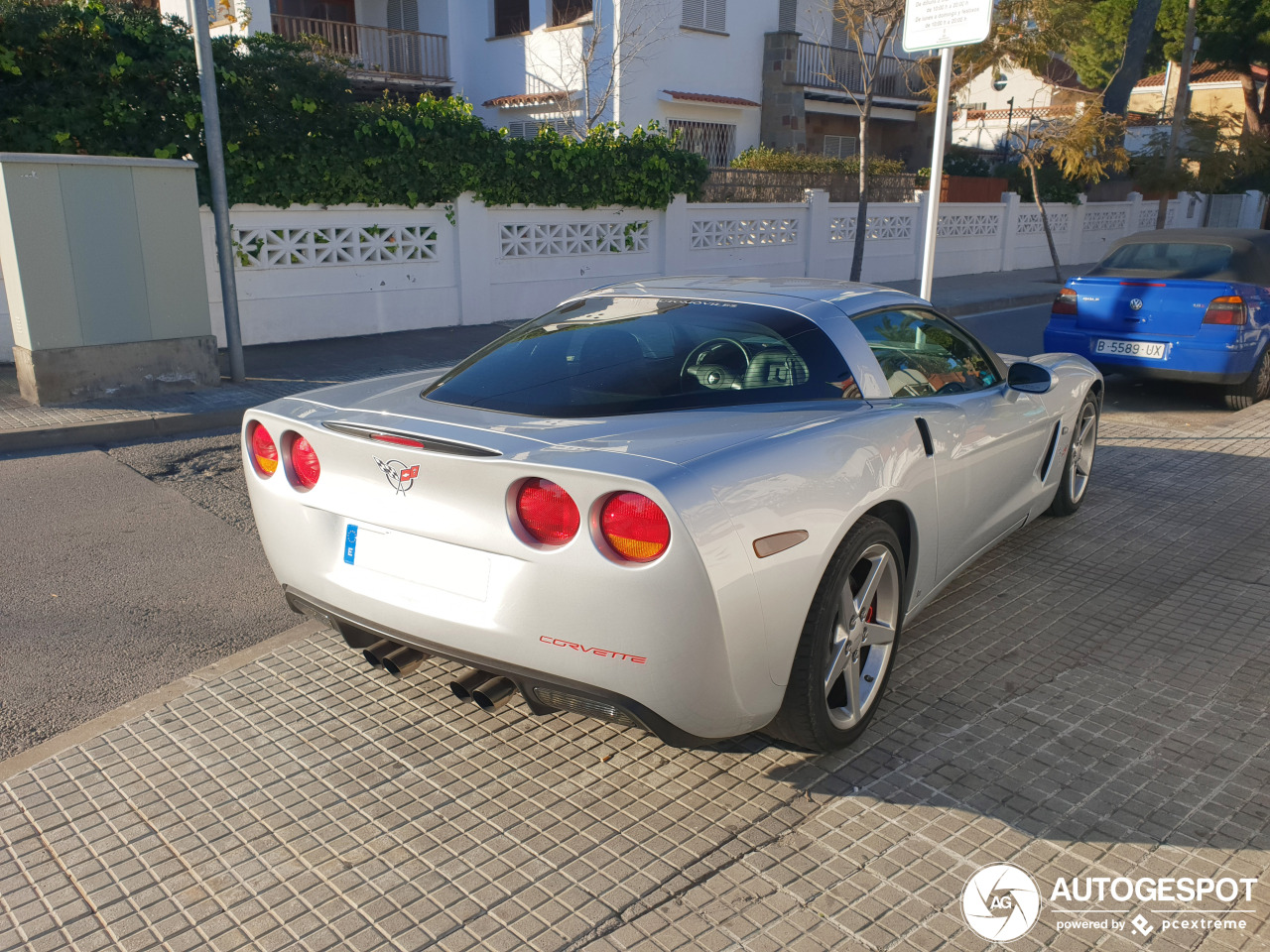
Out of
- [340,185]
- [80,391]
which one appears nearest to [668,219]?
[340,185]

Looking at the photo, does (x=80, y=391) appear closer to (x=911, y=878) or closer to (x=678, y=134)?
(x=911, y=878)

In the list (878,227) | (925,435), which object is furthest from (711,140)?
(925,435)

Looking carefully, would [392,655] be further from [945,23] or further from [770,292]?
[945,23]

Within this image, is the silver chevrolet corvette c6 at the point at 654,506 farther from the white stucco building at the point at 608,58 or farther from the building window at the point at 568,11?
the building window at the point at 568,11

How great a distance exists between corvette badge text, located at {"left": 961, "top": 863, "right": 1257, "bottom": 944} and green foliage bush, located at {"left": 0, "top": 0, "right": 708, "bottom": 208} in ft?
33.6

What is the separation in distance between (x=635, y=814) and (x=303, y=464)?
1.55 meters

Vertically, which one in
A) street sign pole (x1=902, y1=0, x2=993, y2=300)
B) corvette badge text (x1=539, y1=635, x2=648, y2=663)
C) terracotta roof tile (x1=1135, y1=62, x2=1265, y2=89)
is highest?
terracotta roof tile (x1=1135, y1=62, x2=1265, y2=89)

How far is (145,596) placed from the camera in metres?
4.67

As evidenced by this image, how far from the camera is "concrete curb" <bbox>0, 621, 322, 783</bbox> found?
3285 mm

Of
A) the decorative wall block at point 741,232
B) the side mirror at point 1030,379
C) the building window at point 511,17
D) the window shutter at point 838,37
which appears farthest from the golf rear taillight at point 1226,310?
the window shutter at point 838,37

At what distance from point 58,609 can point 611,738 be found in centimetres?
270

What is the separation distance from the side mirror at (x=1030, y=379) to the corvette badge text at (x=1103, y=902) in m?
2.40

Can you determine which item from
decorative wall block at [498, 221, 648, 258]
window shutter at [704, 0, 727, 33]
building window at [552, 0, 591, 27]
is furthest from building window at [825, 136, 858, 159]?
decorative wall block at [498, 221, 648, 258]

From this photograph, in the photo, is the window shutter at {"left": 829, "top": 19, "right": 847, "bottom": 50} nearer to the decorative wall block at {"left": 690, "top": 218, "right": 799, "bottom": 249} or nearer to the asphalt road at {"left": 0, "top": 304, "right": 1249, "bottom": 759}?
the decorative wall block at {"left": 690, "top": 218, "right": 799, "bottom": 249}
